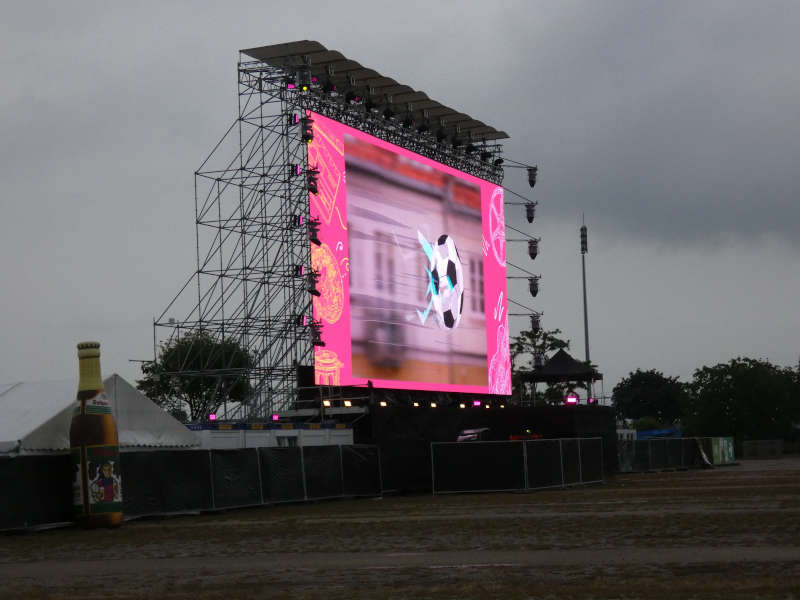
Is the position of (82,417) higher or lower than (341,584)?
higher

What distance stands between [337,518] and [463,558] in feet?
33.1

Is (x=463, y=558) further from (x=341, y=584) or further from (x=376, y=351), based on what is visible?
(x=376, y=351)

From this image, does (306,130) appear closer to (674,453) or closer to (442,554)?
(674,453)

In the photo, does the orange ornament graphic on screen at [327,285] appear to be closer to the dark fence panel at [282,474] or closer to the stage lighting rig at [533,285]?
the dark fence panel at [282,474]

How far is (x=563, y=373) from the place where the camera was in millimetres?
54156

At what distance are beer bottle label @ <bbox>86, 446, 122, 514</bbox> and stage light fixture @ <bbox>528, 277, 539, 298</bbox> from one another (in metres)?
35.0

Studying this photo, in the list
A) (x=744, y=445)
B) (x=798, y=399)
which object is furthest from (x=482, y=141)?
(x=798, y=399)

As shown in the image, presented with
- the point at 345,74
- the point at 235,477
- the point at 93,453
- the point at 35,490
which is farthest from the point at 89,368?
the point at 345,74

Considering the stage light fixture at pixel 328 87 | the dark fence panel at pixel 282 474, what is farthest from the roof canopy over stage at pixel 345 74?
the dark fence panel at pixel 282 474

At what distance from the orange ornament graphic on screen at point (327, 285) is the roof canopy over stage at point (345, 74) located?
22.1 feet

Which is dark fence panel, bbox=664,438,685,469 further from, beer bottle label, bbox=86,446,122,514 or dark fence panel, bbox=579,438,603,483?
beer bottle label, bbox=86,446,122,514

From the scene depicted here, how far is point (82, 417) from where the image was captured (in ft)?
84.8

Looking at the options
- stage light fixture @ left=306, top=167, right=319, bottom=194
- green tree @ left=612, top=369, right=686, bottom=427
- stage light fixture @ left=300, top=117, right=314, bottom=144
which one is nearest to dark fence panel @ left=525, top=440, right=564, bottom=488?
stage light fixture @ left=306, top=167, right=319, bottom=194

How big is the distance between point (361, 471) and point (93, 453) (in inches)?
434
